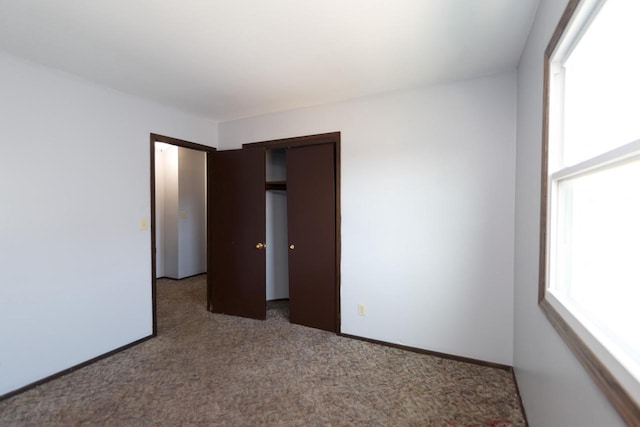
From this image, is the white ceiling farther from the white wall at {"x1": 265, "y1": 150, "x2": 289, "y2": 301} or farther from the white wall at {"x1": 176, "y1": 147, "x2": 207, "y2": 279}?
the white wall at {"x1": 176, "y1": 147, "x2": 207, "y2": 279}

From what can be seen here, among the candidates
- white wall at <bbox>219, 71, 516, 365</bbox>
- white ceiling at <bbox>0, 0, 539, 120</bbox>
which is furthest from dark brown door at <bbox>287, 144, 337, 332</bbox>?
white ceiling at <bbox>0, 0, 539, 120</bbox>

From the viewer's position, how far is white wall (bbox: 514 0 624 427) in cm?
103

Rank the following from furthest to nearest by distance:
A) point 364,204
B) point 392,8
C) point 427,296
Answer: point 364,204 < point 427,296 < point 392,8

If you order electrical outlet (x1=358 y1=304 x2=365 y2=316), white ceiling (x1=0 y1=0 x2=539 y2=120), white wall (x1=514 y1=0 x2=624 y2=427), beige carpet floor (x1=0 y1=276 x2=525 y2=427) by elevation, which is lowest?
beige carpet floor (x1=0 y1=276 x2=525 y2=427)

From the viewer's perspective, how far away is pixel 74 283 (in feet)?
8.16

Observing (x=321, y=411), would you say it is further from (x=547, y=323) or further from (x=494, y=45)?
(x=494, y=45)

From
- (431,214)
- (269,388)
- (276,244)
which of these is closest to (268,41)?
(431,214)

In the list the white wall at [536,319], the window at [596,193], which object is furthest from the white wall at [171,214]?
the window at [596,193]

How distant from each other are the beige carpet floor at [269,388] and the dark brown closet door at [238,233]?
0.65m

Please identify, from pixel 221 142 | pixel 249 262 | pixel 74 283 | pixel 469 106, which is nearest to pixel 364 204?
pixel 469 106

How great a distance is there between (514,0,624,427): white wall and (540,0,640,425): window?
4.6 inches

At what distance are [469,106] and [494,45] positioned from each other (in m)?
0.57

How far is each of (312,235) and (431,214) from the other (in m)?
1.29

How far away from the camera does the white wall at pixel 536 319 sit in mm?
1025
